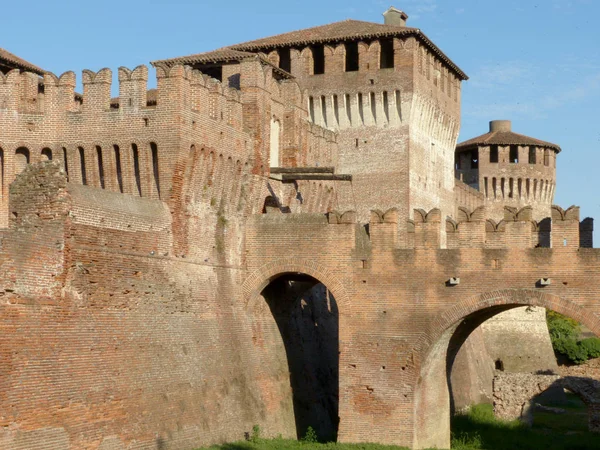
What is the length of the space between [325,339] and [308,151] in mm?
5767

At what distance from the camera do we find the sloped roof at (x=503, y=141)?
178ft

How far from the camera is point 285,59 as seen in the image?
3775 cm

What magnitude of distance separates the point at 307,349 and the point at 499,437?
5792 mm

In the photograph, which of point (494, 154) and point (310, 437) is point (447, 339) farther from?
point (494, 154)

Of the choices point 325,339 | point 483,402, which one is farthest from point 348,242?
point 483,402

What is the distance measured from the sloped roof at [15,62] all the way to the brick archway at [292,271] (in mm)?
11958

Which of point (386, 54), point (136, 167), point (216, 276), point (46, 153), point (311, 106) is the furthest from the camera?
point (311, 106)

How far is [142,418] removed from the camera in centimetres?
2036

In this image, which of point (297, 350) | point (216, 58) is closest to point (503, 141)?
point (216, 58)

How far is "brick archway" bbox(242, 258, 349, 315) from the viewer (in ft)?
81.1

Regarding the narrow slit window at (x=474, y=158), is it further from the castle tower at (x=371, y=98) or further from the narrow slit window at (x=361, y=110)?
the narrow slit window at (x=361, y=110)

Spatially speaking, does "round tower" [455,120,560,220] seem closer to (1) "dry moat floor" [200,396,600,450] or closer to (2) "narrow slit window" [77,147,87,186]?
(1) "dry moat floor" [200,396,600,450]

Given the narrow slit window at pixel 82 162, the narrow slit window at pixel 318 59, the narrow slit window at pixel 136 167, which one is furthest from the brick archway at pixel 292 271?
the narrow slit window at pixel 318 59

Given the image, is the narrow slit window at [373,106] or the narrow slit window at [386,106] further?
the narrow slit window at [373,106]
